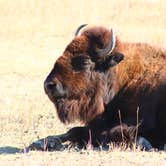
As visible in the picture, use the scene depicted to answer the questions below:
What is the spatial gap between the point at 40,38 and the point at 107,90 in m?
31.4

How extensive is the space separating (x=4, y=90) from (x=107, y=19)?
95.5 feet

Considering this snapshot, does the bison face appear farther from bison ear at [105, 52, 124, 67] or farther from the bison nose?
the bison nose

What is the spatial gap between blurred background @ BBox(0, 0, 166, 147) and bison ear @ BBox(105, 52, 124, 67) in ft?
5.43

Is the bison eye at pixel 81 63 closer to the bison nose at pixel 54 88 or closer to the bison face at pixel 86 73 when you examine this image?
the bison face at pixel 86 73

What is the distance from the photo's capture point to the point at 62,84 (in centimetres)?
1074

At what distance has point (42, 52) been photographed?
35.8m

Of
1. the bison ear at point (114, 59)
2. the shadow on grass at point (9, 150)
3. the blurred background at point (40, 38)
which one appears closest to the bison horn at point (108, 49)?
the bison ear at point (114, 59)

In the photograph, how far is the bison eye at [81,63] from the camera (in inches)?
437

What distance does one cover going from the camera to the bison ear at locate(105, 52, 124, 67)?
Result: 11250 millimetres

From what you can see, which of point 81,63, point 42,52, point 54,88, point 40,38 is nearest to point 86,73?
point 81,63

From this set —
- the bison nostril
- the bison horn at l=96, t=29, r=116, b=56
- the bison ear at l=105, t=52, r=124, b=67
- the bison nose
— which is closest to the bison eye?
the bison horn at l=96, t=29, r=116, b=56

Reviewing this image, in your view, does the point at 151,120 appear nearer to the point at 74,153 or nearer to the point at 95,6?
the point at 74,153

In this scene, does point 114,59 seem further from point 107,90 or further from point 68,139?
point 68,139

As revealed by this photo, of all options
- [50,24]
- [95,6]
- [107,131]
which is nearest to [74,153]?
[107,131]
